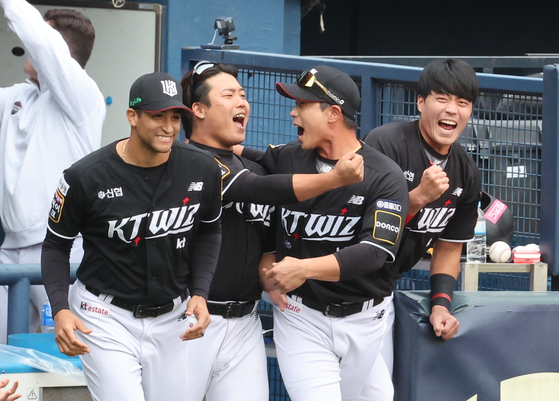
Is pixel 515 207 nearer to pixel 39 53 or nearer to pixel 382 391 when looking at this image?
pixel 382 391

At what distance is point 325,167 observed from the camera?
336cm

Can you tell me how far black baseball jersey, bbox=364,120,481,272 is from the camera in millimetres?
3617

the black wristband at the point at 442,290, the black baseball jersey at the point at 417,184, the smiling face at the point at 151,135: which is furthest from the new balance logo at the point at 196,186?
the black wristband at the point at 442,290

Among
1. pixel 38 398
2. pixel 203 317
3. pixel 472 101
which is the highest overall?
pixel 472 101

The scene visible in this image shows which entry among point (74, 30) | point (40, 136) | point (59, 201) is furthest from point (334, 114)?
point (74, 30)

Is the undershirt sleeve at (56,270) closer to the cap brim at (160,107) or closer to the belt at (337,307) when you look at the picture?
the cap brim at (160,107)

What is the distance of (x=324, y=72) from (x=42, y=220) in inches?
71.4

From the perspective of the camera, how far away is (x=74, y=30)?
4539mm

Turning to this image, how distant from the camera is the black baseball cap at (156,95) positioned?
3.03 meters

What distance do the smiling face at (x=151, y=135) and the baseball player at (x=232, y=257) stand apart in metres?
0.37

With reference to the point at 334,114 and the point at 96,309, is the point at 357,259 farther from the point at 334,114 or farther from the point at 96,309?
the point at 96,309

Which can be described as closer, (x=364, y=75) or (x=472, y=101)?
(x=472, y=101)

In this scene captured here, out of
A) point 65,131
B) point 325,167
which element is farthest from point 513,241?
point 65,131

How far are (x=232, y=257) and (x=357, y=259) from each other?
596mm
